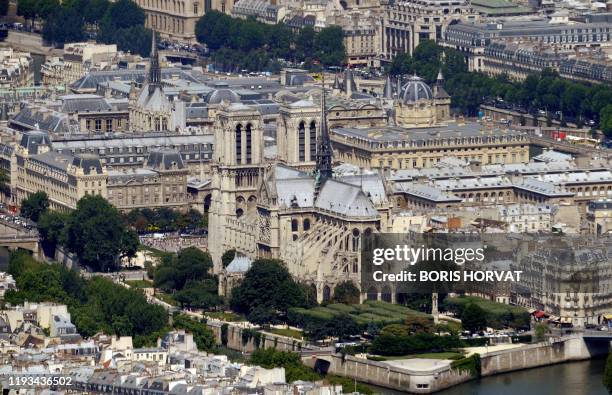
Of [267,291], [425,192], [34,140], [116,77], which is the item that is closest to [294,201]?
[267,291]

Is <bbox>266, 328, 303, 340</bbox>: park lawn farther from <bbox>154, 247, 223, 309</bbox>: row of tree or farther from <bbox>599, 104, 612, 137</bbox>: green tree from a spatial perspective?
<bbox>599, 104, 612, 137</bbox>: green tree

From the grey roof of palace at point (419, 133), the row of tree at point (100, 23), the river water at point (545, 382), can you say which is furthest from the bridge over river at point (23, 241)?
the row of tree at point (100, 23)

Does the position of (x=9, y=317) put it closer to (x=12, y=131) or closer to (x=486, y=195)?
(x=486, y=195)

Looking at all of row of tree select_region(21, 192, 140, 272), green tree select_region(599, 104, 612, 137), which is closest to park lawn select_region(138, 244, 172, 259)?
row of tree select_region(21, 192, 140, 272)

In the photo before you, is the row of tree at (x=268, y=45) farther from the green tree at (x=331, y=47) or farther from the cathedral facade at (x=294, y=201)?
the cathedral facade at (x=294, y=201)

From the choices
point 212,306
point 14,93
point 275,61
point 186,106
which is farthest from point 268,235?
point 275,61

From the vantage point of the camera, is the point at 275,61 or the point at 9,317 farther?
the point at 275,61
